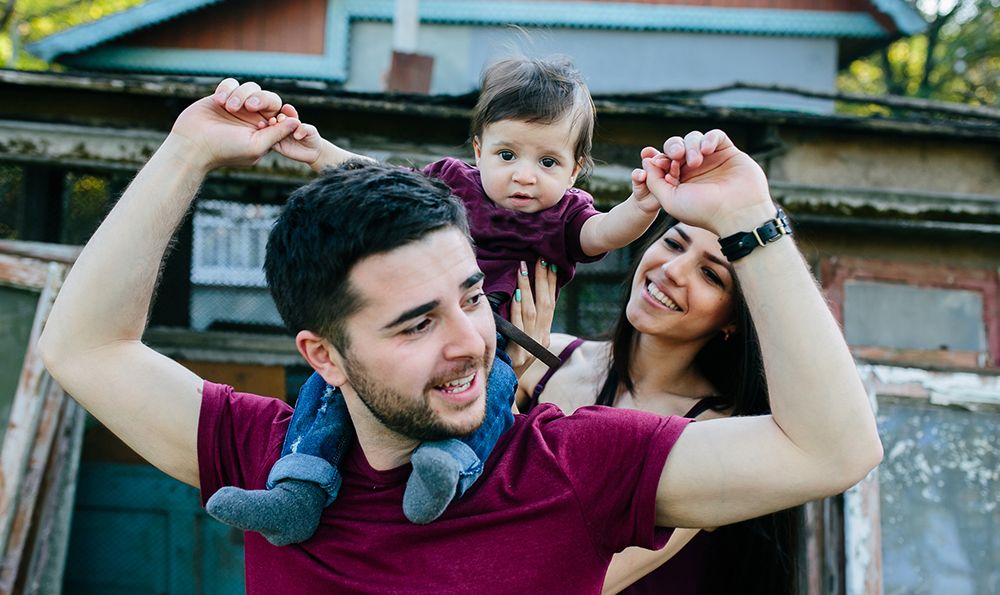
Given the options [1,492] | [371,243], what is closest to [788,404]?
[371,243]

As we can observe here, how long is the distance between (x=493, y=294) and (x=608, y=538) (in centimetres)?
80

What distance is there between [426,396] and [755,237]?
743mm

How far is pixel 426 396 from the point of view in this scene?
141 centimetres

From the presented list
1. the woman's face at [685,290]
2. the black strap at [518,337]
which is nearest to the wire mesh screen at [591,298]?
the woman's face at [685,290]

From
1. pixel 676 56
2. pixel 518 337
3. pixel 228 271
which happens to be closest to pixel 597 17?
pixel 676 56

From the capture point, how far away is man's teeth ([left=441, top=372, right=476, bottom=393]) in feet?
4.64

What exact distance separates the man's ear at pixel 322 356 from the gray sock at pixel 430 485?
0.29 meters

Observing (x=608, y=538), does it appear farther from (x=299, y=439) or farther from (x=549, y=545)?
(x=299, y=439)

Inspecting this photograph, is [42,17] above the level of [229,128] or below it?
above

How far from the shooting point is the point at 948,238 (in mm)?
4125

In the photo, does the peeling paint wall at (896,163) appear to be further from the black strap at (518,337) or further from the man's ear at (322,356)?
the man's ear at (322,356)

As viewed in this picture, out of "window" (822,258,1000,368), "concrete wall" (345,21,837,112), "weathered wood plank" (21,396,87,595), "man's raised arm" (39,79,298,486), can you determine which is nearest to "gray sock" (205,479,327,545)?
"man's raised arm" (39,79,298,486)

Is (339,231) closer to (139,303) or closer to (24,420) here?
(139,303)

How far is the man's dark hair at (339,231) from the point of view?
1.44 m
